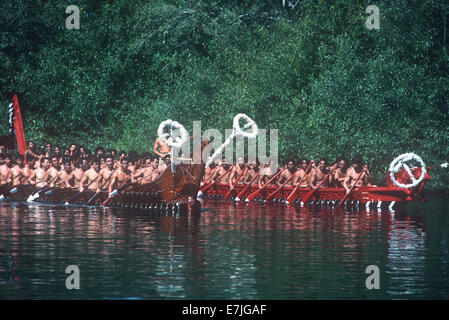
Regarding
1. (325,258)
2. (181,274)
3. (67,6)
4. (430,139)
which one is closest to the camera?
(181,274)

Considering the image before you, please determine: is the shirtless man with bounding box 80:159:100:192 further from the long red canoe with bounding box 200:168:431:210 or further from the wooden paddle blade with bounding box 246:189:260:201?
the long red canoe with bounding box 200:168:431:210

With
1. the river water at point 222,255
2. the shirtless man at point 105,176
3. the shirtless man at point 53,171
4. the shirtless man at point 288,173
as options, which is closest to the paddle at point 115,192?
the shirtless man at point 105,176

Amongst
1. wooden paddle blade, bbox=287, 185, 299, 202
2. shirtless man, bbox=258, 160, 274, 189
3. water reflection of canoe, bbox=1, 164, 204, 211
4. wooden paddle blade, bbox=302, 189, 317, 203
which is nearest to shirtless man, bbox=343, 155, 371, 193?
wooden paddle blade, bbox=302, 189, 317, 203

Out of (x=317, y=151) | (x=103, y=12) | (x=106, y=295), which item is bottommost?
(x=106, y=295)

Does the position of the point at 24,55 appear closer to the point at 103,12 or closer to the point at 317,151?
the point at 103,12

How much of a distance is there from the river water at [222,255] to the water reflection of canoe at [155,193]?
2.16 feet

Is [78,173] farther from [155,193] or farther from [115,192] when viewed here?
[155,193]

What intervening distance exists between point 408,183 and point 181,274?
16.8m

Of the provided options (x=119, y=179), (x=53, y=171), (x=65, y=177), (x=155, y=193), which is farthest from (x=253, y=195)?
(x=53, y=171)

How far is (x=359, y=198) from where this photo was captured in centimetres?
3269

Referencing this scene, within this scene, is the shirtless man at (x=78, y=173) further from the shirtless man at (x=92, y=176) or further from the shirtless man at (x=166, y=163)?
the shirtless man at (x=166, y=163)

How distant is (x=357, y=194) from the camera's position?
32.8 metres

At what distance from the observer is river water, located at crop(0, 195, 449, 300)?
15.5 meters

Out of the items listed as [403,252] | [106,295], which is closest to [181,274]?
[106,295]
